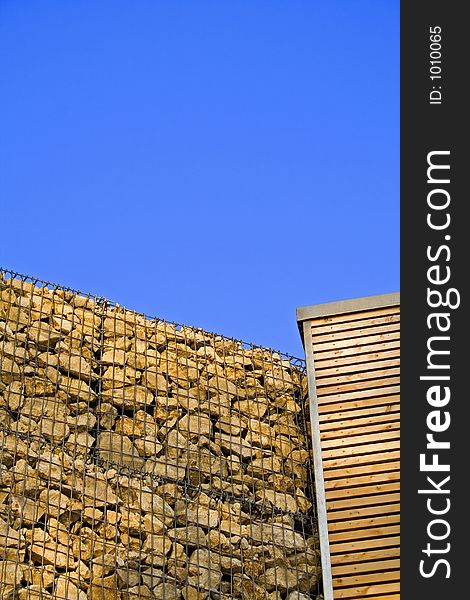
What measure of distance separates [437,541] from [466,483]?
1.10ft

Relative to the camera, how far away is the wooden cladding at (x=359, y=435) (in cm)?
675

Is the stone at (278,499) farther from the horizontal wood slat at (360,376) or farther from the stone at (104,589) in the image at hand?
the stone at (104,589)

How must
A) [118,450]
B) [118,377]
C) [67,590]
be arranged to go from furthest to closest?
[118,377]
[118,450]
[67,590]

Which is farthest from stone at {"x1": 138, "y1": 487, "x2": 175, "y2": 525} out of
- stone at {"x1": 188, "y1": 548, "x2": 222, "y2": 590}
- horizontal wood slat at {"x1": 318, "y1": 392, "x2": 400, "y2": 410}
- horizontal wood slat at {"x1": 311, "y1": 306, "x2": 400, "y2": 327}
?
horizontal wood slat at {"x1": 311, "y1": 306, "x2": 400, "y2": 327}

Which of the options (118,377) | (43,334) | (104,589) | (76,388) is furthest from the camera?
(118,377)

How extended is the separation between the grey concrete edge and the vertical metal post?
0.22ft

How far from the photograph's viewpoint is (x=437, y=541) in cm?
618

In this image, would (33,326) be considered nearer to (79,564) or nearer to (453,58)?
(79,564)

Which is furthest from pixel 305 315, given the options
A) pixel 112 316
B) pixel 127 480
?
pixel 127 480

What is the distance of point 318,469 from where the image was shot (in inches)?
284

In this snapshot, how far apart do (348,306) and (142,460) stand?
5.85 ft

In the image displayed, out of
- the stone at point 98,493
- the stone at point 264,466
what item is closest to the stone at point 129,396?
the stone at point 98,493

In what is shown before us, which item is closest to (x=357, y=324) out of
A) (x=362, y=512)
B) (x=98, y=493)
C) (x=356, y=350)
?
(x=356, y=350)

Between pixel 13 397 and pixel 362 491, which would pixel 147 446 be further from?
pixel 362 491
